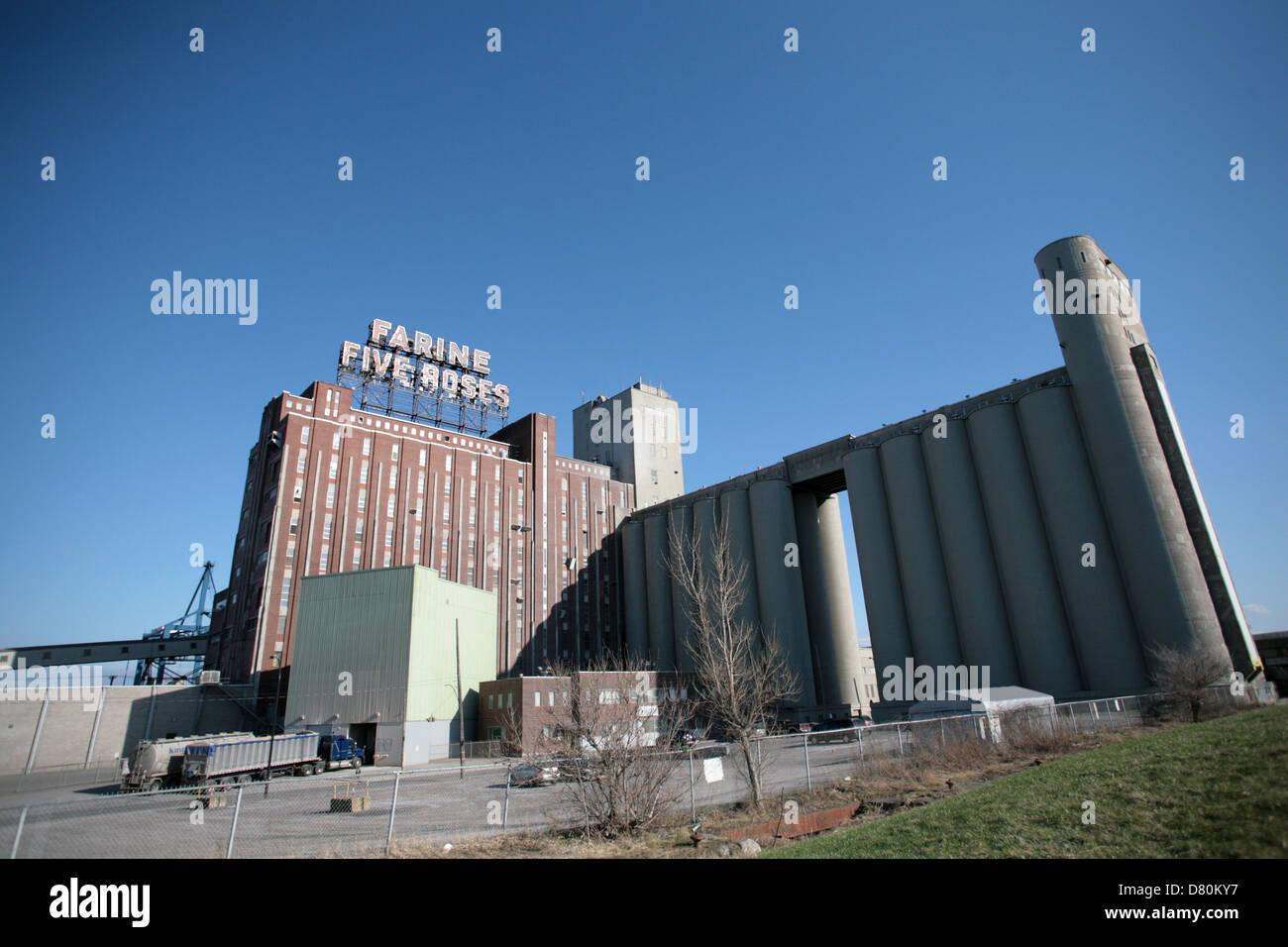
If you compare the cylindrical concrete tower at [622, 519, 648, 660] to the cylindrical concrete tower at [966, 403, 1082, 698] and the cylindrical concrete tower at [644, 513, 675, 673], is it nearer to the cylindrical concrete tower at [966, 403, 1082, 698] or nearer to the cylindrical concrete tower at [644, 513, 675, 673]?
the cylindrical concrete tower at [644, 513, 675, 673]

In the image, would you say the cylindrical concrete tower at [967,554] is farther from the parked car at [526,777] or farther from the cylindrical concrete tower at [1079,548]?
the parked car at [526,777]

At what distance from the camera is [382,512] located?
6762 cm

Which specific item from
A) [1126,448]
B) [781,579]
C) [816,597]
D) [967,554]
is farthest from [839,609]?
[1126,448]

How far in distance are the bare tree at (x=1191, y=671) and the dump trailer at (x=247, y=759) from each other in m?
44.4

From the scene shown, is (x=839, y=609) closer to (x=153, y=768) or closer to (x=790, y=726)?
(x=790, y=726)

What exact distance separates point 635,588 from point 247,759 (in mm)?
49208

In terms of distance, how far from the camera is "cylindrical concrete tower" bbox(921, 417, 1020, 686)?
4728 centimetres

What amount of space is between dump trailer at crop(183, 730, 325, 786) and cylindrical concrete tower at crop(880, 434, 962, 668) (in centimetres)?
4604

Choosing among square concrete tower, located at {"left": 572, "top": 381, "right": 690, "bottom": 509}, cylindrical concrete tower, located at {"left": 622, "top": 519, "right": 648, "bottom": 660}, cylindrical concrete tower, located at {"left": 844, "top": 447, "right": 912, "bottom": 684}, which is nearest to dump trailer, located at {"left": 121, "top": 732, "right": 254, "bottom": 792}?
cylindrical concrete tower, located at {"left": 622, "top": 519, "right": 648, "bottom": 660}

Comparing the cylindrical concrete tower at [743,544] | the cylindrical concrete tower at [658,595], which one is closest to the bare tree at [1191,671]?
the cylindrical concrete tower at [743,544]

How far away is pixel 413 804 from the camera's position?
2433 centimetres

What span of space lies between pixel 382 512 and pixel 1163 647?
66415mm
